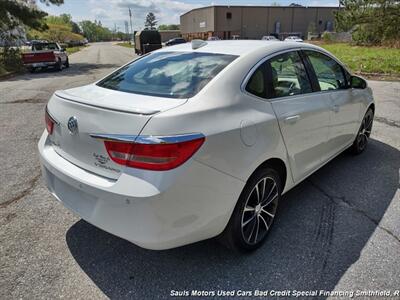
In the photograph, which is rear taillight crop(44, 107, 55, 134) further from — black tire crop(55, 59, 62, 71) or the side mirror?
black tire crop(55, 59, 62, 71)

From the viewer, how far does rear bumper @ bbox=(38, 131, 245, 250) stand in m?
1.92

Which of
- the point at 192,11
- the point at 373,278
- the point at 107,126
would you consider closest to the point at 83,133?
the point at 107,126

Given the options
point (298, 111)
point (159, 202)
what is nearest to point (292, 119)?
point (298, 111)

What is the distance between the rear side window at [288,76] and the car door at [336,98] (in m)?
0.20

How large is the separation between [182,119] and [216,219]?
746mm

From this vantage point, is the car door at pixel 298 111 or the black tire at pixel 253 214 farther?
the car door at pixel 298 111

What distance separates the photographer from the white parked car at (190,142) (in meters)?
1.95

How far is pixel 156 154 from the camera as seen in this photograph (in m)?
1.90

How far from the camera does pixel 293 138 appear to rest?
9.29ft

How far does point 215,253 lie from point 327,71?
8.36 ft

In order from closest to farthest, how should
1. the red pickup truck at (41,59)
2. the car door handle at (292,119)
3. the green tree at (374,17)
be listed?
the car door handle at (292,119), the red pickup truck at (41,59), the green tree at (374,17)

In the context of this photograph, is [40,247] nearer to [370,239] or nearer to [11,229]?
[11,229]

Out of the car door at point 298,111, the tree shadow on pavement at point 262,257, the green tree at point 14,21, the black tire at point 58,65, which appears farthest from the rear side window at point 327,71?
the green tree at point 14,21

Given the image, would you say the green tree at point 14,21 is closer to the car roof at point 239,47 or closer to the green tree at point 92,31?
the car roof at point 239,47
